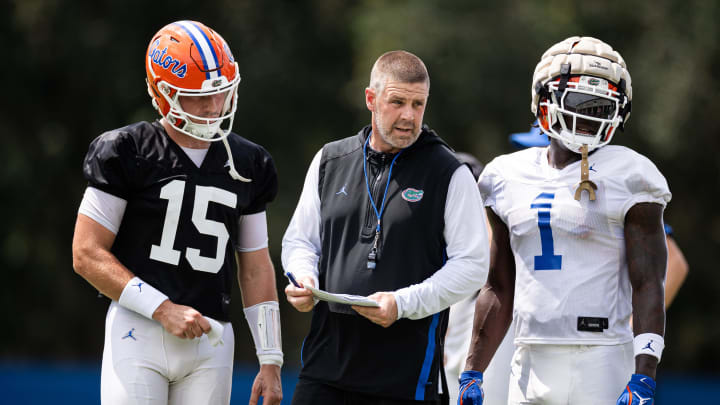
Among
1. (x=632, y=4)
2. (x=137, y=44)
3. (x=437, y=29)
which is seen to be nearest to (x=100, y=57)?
(x=137, y=44)

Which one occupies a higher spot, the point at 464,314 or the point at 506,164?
the point at 506,164

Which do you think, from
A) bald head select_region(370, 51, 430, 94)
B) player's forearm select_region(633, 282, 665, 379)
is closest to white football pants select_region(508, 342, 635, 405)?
player's forearm select_region(633, 282, 665, 379)

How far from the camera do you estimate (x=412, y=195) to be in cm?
359

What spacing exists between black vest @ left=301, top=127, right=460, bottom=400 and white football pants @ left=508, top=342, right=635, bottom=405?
1.19ft

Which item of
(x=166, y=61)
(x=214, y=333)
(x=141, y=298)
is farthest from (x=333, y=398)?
(x=166, y=61)

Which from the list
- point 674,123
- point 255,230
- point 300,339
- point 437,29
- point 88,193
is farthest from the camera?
point 300,339

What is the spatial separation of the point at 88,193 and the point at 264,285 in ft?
2.55

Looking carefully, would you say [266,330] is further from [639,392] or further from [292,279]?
[639,392]

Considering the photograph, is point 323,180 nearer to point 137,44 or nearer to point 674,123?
point 674,123

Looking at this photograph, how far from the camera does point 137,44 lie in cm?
1315

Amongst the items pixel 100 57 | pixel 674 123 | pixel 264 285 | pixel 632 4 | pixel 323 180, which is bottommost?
pixel 264 285

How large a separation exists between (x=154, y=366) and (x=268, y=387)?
0.46 m

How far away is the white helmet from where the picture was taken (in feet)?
11.8

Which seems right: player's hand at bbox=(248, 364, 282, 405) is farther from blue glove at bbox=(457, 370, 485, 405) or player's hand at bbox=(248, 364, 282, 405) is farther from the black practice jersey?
blue glove at bbox=(457, 370, 485, 405)
